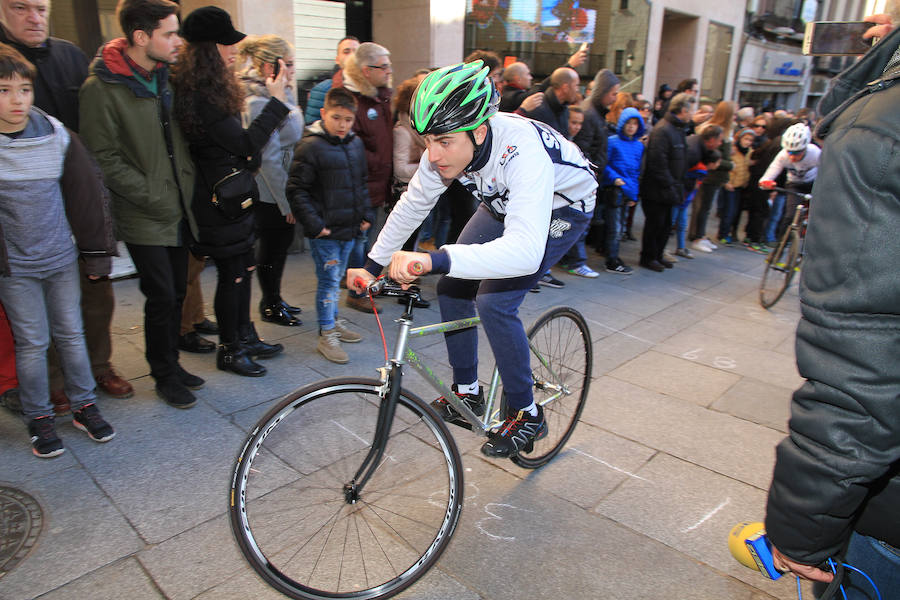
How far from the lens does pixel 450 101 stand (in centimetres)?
237

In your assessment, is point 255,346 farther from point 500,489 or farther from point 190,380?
point 500,489

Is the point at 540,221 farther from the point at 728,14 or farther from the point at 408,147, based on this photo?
the point at 728,14

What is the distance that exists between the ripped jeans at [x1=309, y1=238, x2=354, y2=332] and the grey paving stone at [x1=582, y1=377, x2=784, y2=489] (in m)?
2.06

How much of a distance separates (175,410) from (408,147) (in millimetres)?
3287

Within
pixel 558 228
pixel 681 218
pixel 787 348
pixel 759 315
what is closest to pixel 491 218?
pixel 558 228

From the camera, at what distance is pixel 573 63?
23.6ft

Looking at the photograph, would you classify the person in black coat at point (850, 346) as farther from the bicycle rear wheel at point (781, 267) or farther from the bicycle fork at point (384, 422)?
the bicycle rear wheel at point (781, 267)

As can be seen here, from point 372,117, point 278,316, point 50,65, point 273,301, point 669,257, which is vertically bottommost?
point 669,257

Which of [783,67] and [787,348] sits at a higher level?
[783,67]

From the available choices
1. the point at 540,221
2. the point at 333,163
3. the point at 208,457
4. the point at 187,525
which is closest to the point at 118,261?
the point at 333,163

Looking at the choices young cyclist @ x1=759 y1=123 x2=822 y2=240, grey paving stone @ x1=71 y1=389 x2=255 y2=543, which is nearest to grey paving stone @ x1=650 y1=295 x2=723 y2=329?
young cyclist @ x1=759 y1=123 x2=822 y2=240

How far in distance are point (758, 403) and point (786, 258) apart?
319 cm

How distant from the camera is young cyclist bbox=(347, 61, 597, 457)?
2.29 metres

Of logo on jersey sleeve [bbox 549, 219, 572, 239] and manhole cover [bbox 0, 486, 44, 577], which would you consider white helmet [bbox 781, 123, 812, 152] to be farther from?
manhole cover [bbox 0, 486, 44, 577]
